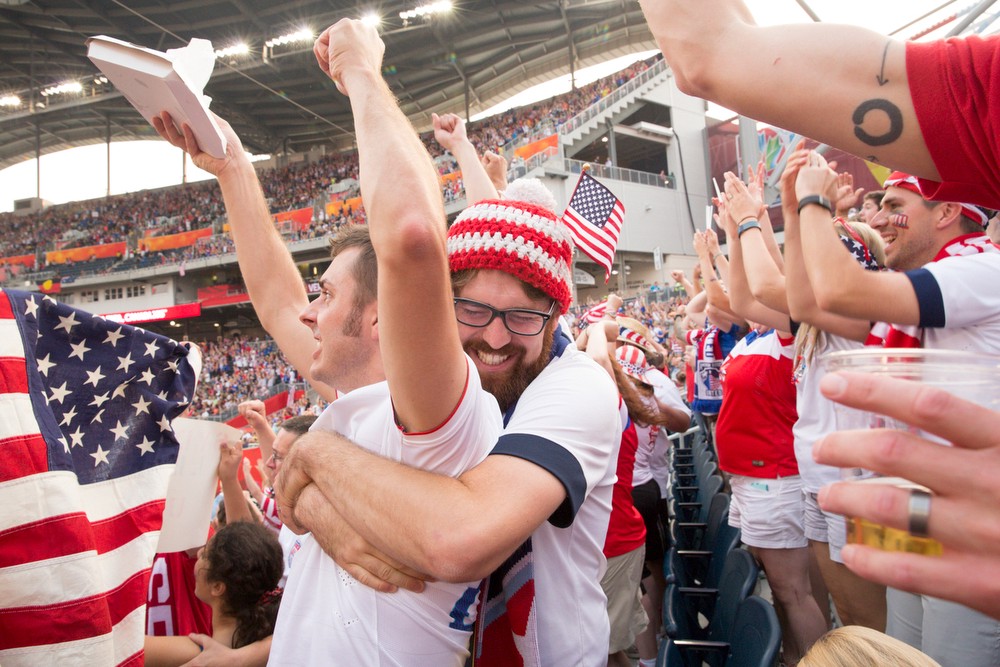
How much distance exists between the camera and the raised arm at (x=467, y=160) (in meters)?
2.54

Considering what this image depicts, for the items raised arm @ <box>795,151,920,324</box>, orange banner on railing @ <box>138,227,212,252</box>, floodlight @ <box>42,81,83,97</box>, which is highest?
floodlight @ <box>42,81,83,97</box>

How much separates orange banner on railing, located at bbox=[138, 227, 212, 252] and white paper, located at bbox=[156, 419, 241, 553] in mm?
33311

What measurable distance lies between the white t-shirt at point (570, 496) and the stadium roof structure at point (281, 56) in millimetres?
27317

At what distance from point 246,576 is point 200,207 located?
3725 cm

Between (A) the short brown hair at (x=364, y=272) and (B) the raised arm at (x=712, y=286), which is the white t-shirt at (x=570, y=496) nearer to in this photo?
(A) the short brown hair at (x=364, y=272)

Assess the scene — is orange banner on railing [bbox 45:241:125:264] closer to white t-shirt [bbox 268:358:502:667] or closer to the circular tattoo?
white t-shirt [bbox 268:358:502:667]

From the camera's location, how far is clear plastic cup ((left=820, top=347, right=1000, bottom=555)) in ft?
1.77

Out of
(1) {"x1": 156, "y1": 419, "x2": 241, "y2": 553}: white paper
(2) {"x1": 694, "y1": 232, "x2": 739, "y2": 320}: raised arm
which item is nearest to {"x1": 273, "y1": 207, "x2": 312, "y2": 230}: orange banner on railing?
(2) {"x1": 694, "y1": 232, "x2": 739, "y2": 320}: raised arm

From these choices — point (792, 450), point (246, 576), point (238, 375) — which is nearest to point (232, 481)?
point (246, 576)

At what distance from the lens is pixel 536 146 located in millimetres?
25297

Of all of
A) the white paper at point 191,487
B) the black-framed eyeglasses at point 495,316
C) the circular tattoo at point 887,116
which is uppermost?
the circular tattoo at point 887,116

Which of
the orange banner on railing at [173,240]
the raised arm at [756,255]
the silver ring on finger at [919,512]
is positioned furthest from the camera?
the orange banner on railing at [173,240]

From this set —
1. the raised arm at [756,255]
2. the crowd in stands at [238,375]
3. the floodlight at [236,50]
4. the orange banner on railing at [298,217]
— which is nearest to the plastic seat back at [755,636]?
the raised arm at [756,255]

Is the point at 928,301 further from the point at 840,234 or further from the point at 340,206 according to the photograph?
the point at 340,206
